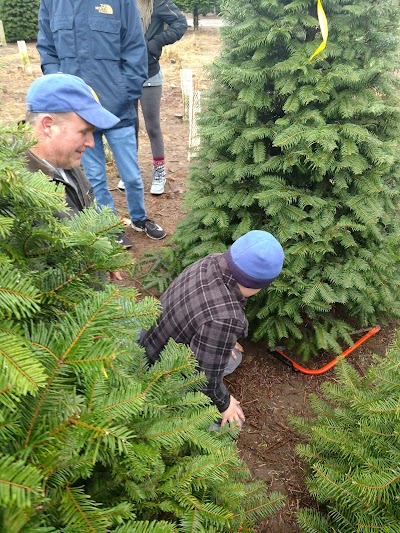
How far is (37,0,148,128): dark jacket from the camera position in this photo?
12.1 feet

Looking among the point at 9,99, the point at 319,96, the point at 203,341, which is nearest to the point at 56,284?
the point at 203,341

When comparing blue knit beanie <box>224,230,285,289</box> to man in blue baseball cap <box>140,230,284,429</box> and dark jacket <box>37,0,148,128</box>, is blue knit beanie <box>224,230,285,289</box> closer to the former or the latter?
man in blue baseball cap <box>140,230,284,429</box>

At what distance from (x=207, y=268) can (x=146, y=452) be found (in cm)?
147

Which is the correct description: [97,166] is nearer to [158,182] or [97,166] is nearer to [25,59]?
[158,182]

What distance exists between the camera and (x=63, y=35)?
372cm

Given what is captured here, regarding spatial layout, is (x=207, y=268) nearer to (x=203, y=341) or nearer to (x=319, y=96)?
(x=203, y=341)

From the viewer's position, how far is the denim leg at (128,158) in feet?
13.8

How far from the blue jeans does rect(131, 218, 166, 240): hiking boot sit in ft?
1.27

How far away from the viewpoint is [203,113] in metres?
3.18

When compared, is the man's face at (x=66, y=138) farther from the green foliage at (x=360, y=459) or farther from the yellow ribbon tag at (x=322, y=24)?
the green foliage at (x=360, y=459)

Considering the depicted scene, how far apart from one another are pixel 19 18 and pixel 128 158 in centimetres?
1432

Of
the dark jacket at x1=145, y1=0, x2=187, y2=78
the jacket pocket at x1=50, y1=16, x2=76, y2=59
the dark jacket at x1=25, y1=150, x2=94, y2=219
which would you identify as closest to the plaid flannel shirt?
the dark jacket at x1=25, y1=150, x2=94, y2=219

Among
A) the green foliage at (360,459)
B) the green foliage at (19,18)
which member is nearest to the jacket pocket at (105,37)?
the green foliage at (360,459)

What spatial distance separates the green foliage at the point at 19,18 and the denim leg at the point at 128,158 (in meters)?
14.0
